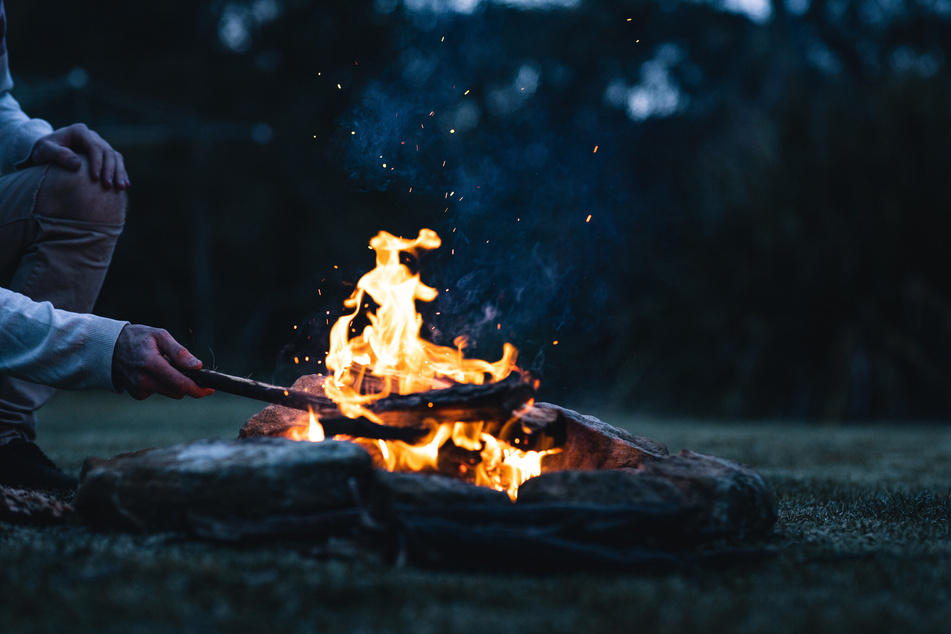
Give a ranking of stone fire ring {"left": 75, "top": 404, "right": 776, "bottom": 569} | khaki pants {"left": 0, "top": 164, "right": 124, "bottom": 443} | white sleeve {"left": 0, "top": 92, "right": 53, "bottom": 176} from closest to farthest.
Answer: stone fire ring {"left": 75, "top": 404, "right": 776, "bottom": 569} → khaki pants {"left": 0, "top": 164, "right": 124, "bottom": 443} → white sleeve {"left": 0, "top": 92, "right": 53, "bottom": 176}

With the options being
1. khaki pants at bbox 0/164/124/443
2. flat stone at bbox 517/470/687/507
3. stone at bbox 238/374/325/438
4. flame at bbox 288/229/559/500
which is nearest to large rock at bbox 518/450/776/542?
flat stone at bbox 517/470/687/507

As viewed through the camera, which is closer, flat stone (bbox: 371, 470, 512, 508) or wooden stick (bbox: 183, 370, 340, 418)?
flat stone (bbox: 371, 470, 512, 508)

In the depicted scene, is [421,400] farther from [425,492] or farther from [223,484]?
[223,484]

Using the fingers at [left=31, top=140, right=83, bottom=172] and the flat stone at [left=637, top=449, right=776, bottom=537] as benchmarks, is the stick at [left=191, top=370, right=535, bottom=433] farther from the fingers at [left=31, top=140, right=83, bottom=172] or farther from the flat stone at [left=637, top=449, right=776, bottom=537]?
the fingers at [left=31, top=140, right=83, bottom=172]

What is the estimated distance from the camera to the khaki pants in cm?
241

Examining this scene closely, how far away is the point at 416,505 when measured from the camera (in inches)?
61.6

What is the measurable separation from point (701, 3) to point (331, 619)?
1949cm

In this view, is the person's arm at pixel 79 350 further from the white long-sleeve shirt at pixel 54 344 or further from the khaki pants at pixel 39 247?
the khaki pants at pixel 39 247

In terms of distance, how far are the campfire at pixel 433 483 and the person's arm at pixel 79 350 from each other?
126 mm

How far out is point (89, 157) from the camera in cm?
247

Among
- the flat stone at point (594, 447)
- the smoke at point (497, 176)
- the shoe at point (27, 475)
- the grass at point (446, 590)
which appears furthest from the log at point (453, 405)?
the shoe at point (27, 475)

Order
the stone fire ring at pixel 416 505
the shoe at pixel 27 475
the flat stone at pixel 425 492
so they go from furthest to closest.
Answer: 1. the shoe at pixel 27 475
2. the flat stone at pixel 425 492
3. the stone fire ring at pixel 416 505

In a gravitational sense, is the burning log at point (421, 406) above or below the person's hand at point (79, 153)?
below

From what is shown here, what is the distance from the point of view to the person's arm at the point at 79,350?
1.81 metres
